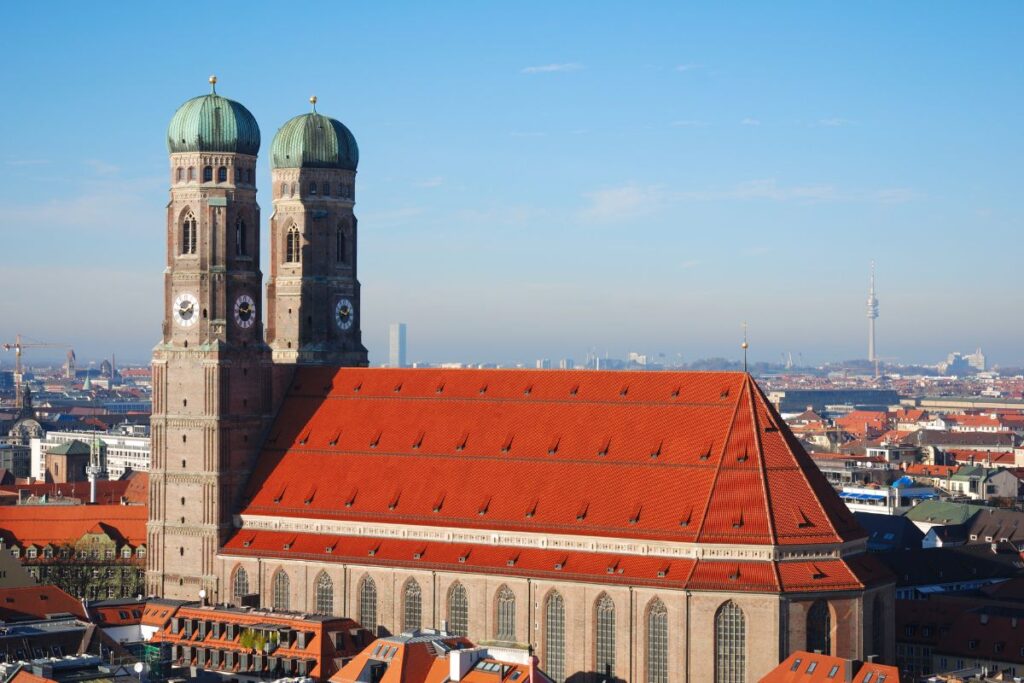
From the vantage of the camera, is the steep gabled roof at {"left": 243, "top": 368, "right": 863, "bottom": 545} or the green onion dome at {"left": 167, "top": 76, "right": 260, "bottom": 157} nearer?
the steep gabled roof at {"left": 243, "top": 368, "right": 863, "bottom": 545}

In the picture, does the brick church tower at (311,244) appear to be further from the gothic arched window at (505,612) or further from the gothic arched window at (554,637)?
the gothic arched window at (554,637)

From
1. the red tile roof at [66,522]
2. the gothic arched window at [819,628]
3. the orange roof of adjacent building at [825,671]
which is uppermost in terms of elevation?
the red tile roof at [66,522]

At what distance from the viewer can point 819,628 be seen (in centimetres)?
11050

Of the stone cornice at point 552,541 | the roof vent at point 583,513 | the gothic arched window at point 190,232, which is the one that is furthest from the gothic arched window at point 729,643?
the gothic arched window at point 190,232

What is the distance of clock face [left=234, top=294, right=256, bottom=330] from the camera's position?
425 feet

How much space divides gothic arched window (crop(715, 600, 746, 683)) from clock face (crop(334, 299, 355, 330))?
133ft

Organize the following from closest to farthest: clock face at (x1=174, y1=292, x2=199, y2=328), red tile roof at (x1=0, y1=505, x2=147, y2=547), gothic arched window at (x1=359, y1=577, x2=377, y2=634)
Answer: gothic arched window at (x1=359, y1=577, x2=377, y2=634)
clock face at (x1=174, y1=292, x2=199, y2=328)
red tile roof at (x1=0, y1=505, x2=147, y2=547)

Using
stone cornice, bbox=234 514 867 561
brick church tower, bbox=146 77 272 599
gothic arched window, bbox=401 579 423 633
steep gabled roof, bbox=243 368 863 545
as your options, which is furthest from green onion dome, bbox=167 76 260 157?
gothic arched window, bbox=401 579 423 633

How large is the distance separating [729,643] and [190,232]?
1766 inches

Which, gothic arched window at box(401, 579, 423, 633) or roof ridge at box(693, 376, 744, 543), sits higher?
roof ridge at box(693, 376, 744, 543)

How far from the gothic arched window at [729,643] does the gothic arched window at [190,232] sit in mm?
42819

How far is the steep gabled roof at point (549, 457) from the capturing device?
114 m

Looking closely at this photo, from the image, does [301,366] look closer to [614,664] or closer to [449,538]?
[449,538]

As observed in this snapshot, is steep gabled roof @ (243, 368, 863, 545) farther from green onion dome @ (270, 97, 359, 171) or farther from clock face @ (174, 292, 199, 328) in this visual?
green onion dome @ (270, 97, 359, 171)
